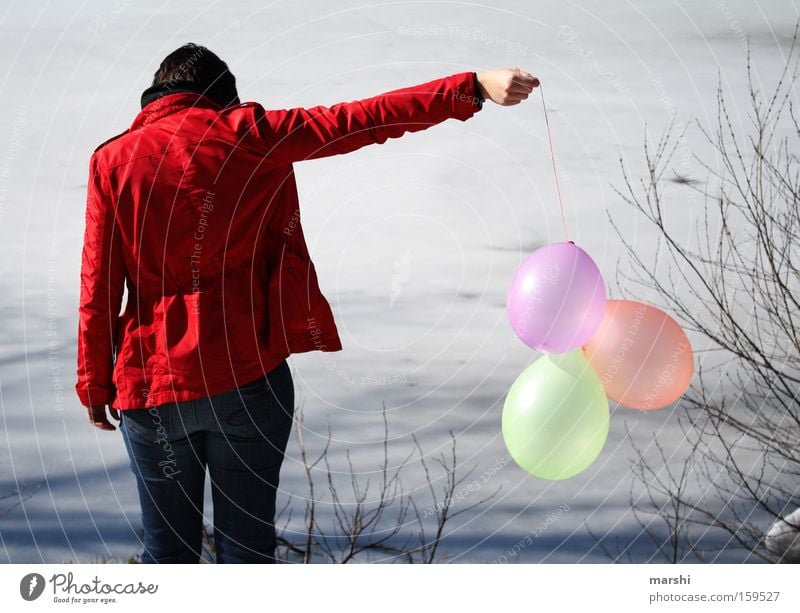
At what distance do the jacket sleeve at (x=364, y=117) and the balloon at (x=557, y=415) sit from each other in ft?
2.88

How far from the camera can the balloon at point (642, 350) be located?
3043 mm

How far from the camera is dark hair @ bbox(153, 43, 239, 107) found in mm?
2554

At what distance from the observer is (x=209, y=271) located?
2.66 m

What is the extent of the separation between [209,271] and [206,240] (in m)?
0.08

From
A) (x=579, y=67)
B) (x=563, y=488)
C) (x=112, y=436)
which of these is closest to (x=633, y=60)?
(x=579, y=67)

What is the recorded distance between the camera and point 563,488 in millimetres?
4605

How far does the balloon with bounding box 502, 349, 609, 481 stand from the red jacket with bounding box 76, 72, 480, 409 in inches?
27.4
